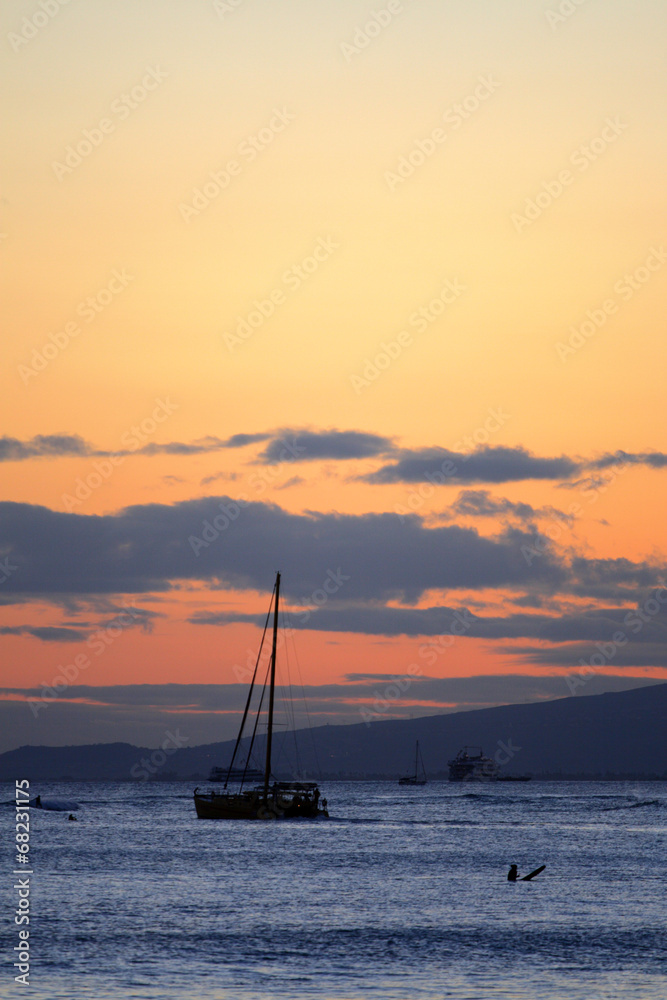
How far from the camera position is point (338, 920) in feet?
161

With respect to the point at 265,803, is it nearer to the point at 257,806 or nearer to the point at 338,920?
the point at 257,806

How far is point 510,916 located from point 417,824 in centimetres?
8503

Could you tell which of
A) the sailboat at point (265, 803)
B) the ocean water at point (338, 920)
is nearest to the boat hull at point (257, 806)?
the sailboat at point (265, 803)

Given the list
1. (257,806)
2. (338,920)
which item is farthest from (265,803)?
(338,920)

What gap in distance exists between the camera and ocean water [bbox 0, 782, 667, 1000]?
35.8 metres

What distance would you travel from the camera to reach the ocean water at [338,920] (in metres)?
35.8

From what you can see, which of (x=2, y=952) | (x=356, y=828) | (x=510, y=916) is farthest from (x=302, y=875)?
(x=356, y=828)

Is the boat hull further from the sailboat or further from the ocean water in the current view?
the ocean water

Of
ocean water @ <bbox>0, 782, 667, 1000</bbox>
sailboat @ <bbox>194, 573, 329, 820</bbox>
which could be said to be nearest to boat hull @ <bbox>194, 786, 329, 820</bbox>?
sailboat @ <bbox>194, 573, 329, 820</bbox>

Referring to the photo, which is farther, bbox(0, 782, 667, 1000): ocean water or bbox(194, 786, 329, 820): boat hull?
bbox(194, 786, 329, 820): boat hull

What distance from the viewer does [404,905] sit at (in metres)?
54.7

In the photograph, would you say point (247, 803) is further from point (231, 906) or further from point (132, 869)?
point (231, 906)

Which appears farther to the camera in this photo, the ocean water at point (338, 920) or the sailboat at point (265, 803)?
the sailboat at point (265, 803)

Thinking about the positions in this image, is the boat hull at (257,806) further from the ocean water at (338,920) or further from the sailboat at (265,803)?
the ocean water at (338,920)
